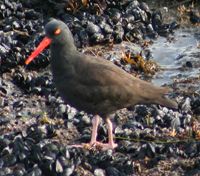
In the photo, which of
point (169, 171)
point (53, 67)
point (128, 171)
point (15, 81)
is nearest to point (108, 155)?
point (128, 171)

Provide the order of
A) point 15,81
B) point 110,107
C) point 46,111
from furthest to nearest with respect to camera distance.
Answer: point 15,81 < point 46,111 < point 110,107

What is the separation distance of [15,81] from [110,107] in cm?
224

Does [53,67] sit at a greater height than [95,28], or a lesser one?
lesser

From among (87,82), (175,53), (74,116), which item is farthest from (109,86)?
(175,53)

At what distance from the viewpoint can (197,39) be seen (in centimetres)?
798

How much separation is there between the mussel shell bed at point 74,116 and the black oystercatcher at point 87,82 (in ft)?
1.84

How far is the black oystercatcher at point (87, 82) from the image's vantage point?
4.58 m

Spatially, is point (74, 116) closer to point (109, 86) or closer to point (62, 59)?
point (109, 86)

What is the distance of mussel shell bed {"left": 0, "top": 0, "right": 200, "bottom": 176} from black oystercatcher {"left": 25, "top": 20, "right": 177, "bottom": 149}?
22.1 inches

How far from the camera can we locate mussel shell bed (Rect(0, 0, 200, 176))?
4.48 m

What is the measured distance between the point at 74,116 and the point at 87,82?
3.57 ft

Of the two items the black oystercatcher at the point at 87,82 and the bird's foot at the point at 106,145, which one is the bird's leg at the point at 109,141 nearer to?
the bird's foot at the point at 106,145

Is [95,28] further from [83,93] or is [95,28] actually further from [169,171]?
[169,171]

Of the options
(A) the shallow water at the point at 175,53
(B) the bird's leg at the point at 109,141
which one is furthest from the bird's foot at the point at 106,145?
(A) the shallow water at the point at 175,53
